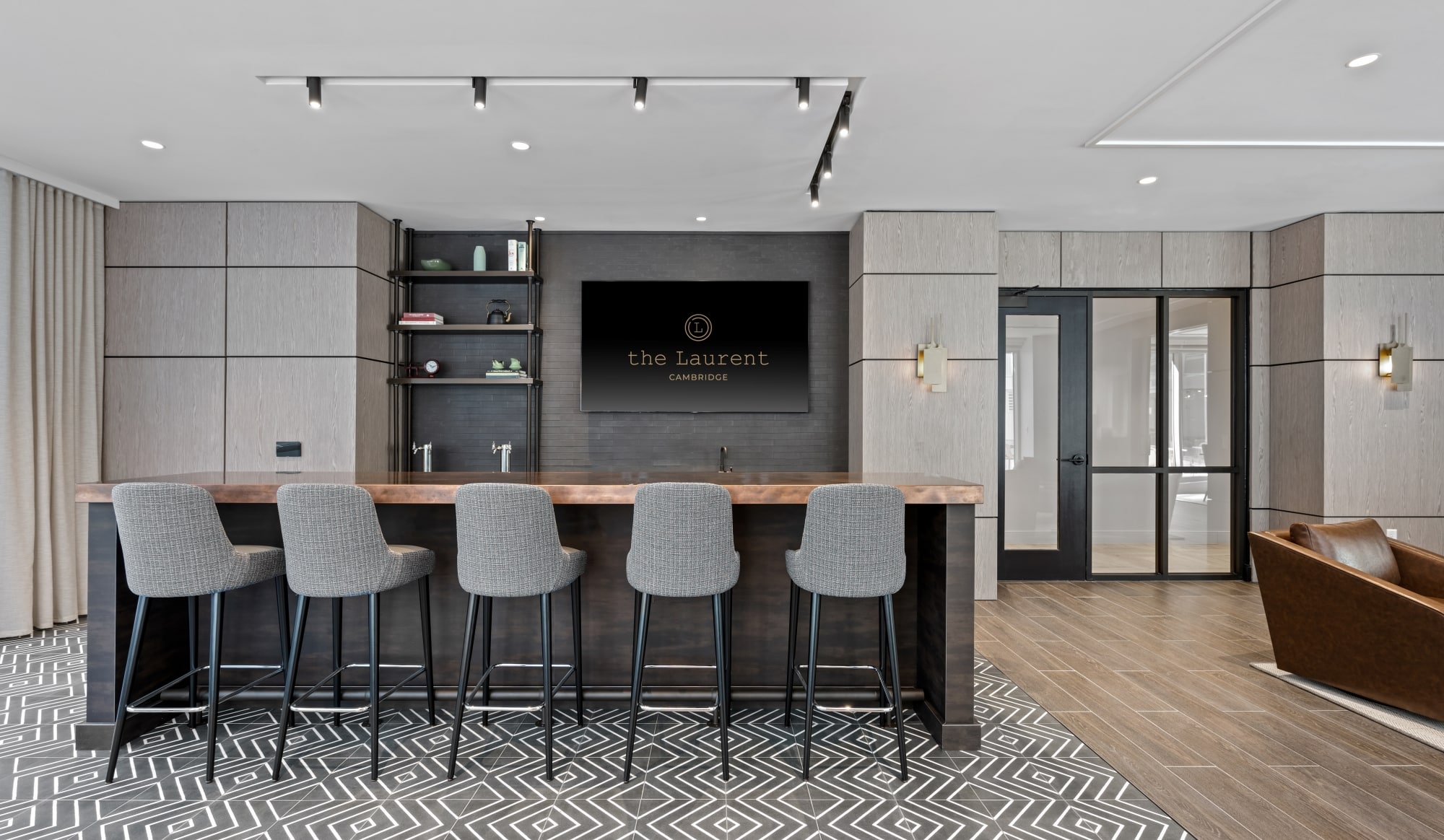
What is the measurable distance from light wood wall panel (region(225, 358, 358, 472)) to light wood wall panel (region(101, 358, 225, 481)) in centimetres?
9

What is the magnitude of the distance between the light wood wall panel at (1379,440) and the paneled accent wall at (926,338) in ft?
7.94

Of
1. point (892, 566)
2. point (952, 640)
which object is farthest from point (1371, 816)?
point (892, 566)

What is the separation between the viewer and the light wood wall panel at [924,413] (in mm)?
4836

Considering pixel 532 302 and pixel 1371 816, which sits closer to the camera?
pixel 1371 816

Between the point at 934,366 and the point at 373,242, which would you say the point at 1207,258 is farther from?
the point at 373,242

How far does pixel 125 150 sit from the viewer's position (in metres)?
3.74

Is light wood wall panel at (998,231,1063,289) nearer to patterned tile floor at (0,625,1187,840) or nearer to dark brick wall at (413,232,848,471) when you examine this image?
dark brick wall at (413,232,848,471)

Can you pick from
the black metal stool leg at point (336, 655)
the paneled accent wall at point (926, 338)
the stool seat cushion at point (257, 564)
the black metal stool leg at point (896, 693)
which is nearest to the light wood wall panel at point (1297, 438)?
the paneled accent wall at point (926, 338)

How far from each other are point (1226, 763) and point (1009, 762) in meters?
0.81

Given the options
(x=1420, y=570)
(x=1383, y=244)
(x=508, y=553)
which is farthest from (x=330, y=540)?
(x=1383, y=244)

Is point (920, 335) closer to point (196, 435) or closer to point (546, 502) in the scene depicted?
point (546, 502)

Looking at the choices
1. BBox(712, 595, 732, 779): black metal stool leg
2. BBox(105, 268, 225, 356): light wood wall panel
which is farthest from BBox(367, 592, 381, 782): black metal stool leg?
BBox(105, 268, 225, 356): light wood wall panel

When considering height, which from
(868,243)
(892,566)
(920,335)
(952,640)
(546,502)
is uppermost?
(868,243)

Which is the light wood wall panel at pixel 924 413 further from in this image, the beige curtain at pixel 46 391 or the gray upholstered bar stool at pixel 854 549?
the beige curtain at pixel 46 391
